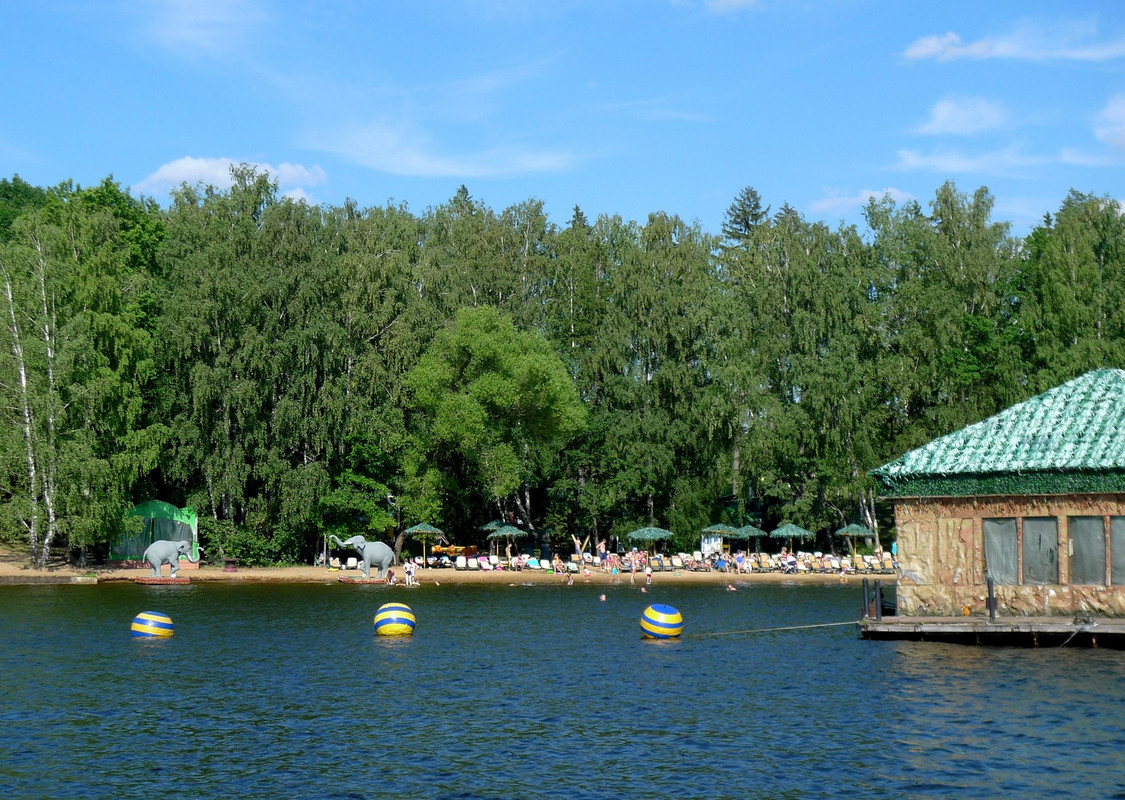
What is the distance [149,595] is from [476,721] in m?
37.0

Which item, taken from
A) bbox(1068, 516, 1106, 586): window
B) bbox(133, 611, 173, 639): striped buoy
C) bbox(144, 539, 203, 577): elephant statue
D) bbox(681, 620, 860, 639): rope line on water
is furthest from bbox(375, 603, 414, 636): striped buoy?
bbox(144, 539, 203, 577): elephant statue

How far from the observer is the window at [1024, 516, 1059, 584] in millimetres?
37750

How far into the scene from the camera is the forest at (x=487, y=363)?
231 feet

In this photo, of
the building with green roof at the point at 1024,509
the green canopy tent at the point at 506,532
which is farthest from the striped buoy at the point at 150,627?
the green canopy tent at the point at 506,532

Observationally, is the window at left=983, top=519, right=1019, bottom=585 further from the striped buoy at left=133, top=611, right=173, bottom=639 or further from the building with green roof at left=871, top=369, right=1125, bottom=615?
the striped buoy at left=133, top=611, right=173, bottom=639

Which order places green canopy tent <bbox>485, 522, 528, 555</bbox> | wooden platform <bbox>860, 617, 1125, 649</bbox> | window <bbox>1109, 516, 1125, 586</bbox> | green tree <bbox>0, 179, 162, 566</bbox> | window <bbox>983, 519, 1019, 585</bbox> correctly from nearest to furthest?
wooden platform <bbox>860, 617, 1125, 649</bbox>, window <bbox>1109, 516, 1125, 586</bbox>, window <bbox>983, 519, 1019, 585</bbox>, green tree <bbox>0, 179, 162, 566</bbox>, green canopy tent <bbox>485, 522, 528, 555</bbox>

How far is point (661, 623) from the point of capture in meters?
42.6

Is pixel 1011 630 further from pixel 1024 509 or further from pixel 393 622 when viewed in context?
pixel 393 622

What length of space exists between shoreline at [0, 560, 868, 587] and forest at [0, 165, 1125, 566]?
2.02 m

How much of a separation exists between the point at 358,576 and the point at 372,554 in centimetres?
215

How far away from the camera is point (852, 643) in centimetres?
4053

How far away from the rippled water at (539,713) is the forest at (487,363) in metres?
25.9

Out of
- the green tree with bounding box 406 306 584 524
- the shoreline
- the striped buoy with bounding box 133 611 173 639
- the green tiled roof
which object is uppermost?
the green tree with bounding box 406 306 584 524

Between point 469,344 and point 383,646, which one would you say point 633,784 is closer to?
point 383,646
